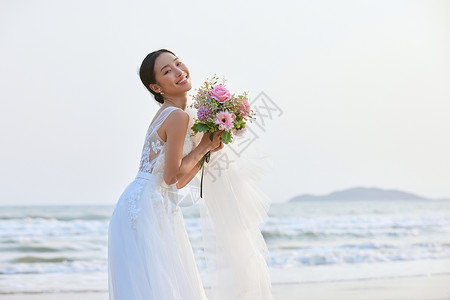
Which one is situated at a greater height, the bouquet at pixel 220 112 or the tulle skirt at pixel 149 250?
the bouquet at pixel 220 112

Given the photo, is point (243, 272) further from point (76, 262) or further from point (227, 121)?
point (76, 262)

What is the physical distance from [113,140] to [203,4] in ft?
14.0

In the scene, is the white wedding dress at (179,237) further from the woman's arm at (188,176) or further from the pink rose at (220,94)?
the pink rose at (220,94)

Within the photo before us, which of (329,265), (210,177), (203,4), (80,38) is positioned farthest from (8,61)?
(210,177)

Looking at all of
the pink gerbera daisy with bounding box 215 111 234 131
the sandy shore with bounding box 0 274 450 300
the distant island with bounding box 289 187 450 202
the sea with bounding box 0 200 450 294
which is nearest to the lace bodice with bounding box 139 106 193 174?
the pink gerbera daisy with bounding box 215 111 234 131

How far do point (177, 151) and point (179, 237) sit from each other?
451mm

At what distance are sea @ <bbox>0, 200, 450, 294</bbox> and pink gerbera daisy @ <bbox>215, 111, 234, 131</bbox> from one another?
81 cm

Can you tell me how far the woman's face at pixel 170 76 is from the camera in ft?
8.91

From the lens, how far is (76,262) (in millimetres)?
8609

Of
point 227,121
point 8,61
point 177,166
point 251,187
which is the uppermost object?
point 227,121

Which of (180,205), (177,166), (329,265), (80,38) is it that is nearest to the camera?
(177,166)

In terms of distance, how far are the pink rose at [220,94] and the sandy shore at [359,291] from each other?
3373mm

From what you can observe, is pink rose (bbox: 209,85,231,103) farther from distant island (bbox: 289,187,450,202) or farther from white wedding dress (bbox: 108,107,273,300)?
distant island (bbox: 289,187,450,202)

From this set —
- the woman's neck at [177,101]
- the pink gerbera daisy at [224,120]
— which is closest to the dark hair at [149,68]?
the woman's neck at [177,101]
